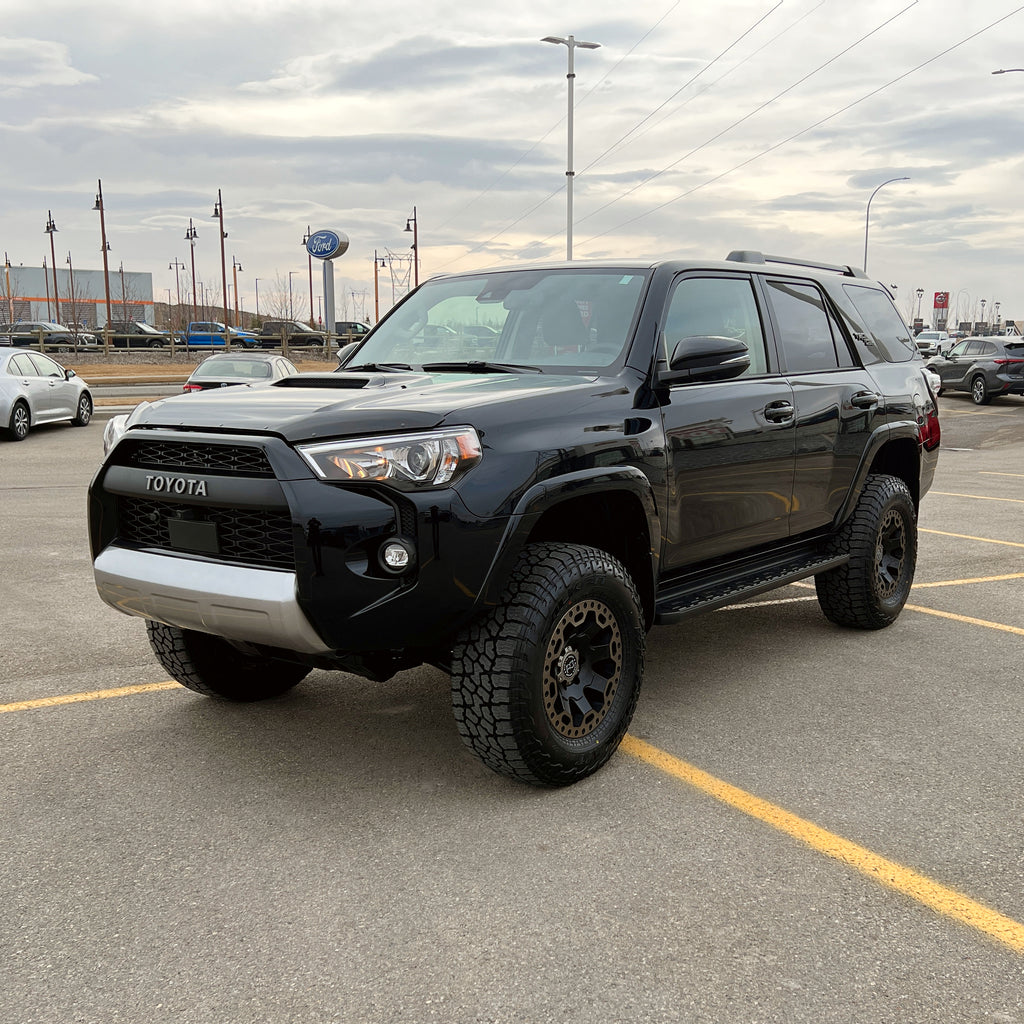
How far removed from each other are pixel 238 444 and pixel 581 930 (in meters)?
1.80

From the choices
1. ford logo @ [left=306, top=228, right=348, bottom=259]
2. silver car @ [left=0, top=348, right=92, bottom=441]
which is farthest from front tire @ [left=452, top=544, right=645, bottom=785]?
ford logo @ [left=306, top=228, right=348, bottom=259]

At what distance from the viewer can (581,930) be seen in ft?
9.21

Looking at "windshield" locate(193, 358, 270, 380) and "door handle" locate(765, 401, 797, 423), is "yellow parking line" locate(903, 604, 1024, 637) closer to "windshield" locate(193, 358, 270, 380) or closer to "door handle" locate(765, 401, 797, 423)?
"door handle" locate(765, 401, 797, 423)

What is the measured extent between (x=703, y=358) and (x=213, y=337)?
5628 cm

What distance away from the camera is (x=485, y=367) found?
4434mm

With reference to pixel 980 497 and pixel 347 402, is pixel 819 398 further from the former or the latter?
pixel 980 497

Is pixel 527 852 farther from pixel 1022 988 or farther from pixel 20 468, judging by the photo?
pixel 20 468

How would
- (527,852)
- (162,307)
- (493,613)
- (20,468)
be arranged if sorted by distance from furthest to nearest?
1. (162,307)
2. (20,468)
3. (493,613)
4. (527,852)

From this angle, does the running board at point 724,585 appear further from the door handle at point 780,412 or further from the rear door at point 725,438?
the door handle at point 780,412

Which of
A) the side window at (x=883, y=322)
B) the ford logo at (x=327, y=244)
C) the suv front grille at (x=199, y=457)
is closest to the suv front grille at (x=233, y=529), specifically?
the suv front grille at (x=199, y=457)

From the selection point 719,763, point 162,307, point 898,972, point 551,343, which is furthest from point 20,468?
point 162,307

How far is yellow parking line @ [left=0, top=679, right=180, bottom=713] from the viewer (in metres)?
4.54

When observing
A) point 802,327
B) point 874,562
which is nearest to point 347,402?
point 802,327

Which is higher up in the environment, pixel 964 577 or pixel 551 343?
pixel 551 343
